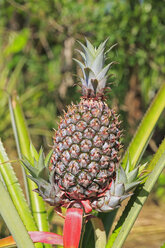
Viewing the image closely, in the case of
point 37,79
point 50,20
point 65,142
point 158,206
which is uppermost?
point 50,20

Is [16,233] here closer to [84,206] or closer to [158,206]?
[84,206]

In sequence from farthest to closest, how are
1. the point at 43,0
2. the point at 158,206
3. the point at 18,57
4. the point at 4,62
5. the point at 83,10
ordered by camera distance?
1. the point at 18,57
2. the point at 4,62
3. the point at 158,206
4. the point at 43,0
5. the point at 83,10

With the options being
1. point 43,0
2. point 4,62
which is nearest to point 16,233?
point 43,0

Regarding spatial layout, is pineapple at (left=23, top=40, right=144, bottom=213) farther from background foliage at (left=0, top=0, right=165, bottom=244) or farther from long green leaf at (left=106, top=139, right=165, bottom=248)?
background foliage at (left=0, top=0, right=165, bottom=244)

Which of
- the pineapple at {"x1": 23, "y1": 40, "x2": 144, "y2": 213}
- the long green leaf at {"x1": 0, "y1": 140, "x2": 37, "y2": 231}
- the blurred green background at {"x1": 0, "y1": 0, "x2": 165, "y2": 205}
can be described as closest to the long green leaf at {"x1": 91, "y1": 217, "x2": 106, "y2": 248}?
the pineapple at {"x1": 23, "y1": 40, "x2": 144, "y2": 213}

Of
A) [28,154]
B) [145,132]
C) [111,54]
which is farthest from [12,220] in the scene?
[111,54]

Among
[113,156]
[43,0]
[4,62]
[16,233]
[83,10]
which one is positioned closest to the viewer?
[16,233]

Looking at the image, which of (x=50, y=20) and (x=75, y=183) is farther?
(x=50, y=20)
